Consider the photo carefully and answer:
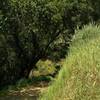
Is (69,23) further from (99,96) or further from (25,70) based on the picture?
(99,96)

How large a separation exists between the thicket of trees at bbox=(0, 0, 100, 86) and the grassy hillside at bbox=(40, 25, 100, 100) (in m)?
24.3

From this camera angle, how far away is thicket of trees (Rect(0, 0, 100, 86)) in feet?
112

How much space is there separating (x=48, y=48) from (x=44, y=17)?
416cm

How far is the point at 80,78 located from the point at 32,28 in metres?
27.1

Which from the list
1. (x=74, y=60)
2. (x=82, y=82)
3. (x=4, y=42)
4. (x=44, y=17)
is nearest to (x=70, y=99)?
(x=82, y=82)

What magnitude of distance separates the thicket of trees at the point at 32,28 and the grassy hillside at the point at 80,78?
79.7 feet

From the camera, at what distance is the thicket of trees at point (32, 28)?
112 ft

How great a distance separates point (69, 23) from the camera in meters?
36.6

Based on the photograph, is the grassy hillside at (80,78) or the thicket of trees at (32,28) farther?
the thicket of trees at (32,28)

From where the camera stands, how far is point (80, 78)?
811cm

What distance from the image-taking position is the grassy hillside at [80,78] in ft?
25.6

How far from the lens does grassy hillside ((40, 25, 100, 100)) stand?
307 inches

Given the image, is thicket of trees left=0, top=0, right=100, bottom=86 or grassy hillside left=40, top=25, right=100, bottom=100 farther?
thicket of trees left=0, top=0, right=100, bottom=86

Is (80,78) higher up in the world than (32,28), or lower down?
higher up
